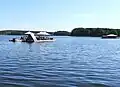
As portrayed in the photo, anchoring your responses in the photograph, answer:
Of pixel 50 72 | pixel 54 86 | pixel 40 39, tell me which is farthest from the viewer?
pixel 40 39

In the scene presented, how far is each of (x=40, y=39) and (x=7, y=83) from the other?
9232 cm

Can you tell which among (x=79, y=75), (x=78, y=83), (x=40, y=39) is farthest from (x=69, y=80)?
(x=40, y=39)

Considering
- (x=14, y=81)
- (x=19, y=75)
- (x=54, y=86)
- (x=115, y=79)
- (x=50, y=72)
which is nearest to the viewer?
(x=54, y=86)

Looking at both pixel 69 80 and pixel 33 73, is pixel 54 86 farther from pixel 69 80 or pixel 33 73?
pixel 33 73

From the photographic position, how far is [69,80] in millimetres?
19484

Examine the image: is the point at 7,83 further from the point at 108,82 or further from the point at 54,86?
the point at 108,82

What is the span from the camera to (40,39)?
110188 mm

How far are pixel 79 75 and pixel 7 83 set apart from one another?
6.10 metres

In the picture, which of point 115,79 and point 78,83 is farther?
point 115,79

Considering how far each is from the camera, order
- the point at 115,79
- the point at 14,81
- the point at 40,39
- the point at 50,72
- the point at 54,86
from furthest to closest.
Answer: the point at 40,39 → the point at 50,72 → the point at 115,79 → the point at 14,81 → the point at 54,86

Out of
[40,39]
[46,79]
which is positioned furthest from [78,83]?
[40,39]

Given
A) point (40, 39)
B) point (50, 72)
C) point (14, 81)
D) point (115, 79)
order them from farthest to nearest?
point (40, 39) < point (50, 72) < point (115, 79) < point (14, 81)

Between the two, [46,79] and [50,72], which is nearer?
[46,79]

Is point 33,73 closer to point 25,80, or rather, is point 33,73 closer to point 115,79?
point 25,80
